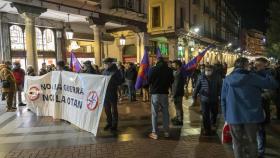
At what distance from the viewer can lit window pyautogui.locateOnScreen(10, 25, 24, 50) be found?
59.7ft

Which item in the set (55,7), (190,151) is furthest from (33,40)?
(190,151)

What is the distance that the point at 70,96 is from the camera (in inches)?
378

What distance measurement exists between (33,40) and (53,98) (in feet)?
19.8

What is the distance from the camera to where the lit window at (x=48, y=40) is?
67.5 ft

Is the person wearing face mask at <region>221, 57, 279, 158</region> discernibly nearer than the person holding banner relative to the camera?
Yes

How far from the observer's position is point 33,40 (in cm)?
1565

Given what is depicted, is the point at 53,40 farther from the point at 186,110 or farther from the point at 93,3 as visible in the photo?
the point at 186,110

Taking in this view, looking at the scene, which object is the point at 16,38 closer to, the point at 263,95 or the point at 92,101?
the point at 92,101

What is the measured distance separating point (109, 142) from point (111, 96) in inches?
56.3

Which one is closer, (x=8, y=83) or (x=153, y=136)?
(x=153, y=136)

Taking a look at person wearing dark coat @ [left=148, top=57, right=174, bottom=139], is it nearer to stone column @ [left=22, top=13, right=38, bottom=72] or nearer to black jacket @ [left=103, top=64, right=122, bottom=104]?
black jacket @ [left=103, top=64, right=122, bottom=104]

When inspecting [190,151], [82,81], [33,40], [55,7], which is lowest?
[190,151]

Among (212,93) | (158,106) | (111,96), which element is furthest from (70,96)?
(212,93)

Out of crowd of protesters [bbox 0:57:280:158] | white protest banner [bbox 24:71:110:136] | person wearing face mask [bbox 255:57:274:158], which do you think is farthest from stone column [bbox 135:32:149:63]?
person wearing face mask [bbox 255:57:274:158]
